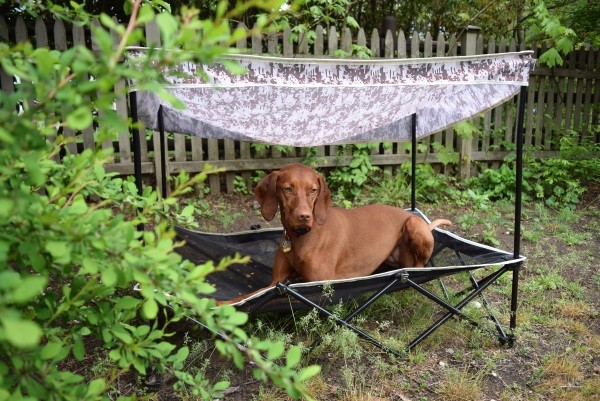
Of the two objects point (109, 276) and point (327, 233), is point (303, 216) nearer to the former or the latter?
point (327, 233)

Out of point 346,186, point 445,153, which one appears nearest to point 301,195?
point 346,186

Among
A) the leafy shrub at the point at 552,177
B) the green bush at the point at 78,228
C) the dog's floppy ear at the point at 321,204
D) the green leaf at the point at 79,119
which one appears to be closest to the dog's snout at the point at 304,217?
the dog's floppy ear at the point at 321,204

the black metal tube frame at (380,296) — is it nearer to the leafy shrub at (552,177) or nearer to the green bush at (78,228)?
the green bush at (78,228)

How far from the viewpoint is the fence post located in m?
6.37

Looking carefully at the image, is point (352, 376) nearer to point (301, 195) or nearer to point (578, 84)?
point (301, 195)

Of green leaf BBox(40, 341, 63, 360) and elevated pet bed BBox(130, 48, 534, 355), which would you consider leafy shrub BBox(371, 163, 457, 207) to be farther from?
green leaf BBox(40, 341, 63, 360)

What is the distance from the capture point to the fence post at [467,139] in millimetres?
6371

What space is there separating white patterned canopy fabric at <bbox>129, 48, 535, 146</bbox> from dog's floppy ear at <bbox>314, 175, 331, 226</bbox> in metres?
0.36

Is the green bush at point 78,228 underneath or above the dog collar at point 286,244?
above

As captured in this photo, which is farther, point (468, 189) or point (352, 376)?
point (468, 189)

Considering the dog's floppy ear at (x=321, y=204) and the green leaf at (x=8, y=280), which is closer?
the green leaf at (x=8, y=280)

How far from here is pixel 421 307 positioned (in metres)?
3.48

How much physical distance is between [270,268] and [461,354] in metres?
1.33

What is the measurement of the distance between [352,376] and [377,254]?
994 millimetres
